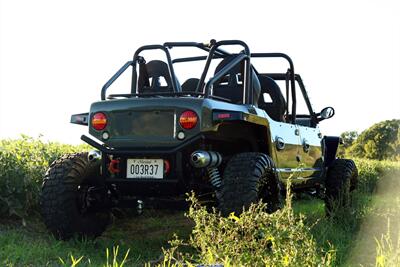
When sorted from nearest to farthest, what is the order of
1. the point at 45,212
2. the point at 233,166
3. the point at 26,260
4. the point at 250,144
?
the point at 26,260
the point at 233,166
the point at 45,212
the point at 250,144

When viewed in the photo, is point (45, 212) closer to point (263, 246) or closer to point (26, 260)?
point (26, 260)

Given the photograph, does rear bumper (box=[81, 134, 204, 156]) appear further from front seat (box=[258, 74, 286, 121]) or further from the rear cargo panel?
front seat (box=[258, 74, 286, 121])

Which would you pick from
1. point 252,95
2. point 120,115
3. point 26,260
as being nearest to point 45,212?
point 26,260

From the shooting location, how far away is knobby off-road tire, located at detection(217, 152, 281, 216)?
16.2ft

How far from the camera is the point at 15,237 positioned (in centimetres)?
566

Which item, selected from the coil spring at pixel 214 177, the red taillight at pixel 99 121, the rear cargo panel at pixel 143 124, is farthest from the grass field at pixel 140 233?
the red taillight at pixel 99 121

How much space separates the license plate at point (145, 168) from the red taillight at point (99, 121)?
0.43 meters

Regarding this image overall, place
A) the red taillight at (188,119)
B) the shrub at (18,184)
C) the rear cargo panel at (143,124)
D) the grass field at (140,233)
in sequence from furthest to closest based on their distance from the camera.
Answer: the shrub at (18,184) → the rear cargo panel at (143,124) → the red taillight at (188,119) → the grass field at (140,233)

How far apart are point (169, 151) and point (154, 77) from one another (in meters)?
1.56

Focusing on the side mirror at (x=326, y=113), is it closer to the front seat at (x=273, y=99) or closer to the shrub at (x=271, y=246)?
the front seat at (x=273, y=99)

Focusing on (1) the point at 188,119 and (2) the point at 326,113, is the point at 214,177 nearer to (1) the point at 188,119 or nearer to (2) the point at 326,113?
(1) the point at 188,119

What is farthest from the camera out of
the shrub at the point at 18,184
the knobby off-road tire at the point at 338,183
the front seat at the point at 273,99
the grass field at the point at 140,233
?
the knobby off-road tire at the point at 338,183

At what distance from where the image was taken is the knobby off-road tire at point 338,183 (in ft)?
26.0

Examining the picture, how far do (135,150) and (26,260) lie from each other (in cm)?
131
